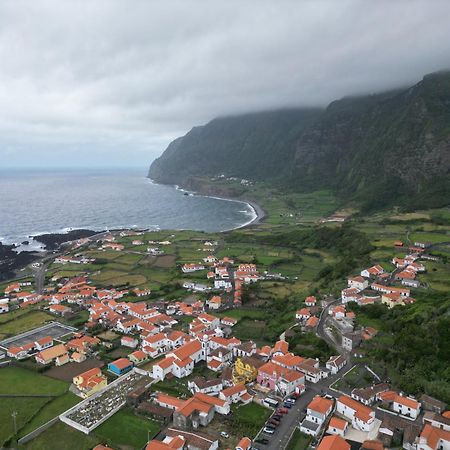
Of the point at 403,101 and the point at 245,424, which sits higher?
the point at 403,101

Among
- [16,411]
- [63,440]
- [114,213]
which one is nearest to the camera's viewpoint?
[63,440]

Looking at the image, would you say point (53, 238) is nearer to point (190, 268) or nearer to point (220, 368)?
point (190, 268)

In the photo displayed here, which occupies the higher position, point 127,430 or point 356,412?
point 127,430

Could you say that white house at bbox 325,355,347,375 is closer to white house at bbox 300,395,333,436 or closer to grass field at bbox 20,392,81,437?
white house at bbox 300,395,333,436

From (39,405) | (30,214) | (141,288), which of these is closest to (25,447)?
(39,405)

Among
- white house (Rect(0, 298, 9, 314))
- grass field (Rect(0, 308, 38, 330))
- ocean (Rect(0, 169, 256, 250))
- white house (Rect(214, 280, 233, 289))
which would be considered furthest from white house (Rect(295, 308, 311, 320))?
ocean (Rect(0, 169, 256, 250))

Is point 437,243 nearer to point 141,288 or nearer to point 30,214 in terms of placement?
point 141,288

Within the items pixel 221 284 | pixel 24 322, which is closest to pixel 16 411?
pixel 24 322
